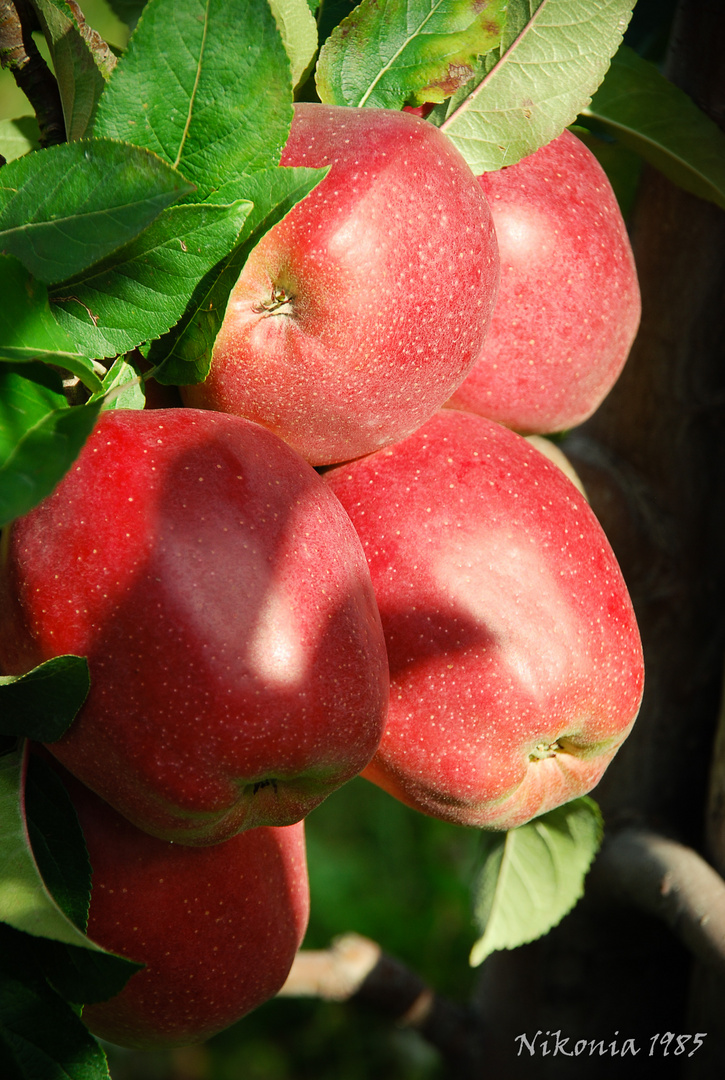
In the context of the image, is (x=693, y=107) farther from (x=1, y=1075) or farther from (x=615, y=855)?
(x=1, y=1075)

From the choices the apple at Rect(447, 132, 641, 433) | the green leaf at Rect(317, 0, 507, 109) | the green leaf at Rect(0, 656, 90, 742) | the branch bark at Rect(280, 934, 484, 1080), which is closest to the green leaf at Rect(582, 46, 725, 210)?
the apple at Rect(447, 132, 641, 433)

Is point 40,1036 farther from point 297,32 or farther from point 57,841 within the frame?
point 297,32

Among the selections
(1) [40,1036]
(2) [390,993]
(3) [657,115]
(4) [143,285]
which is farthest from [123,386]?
(2) [390,993]

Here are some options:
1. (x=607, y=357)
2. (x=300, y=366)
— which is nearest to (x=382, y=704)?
(x=300, y=366)

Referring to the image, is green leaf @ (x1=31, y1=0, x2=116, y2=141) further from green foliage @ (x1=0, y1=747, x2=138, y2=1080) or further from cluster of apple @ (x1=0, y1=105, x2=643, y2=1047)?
green foliage @ (x1=0, y1=747, x2=138, y2=1080)

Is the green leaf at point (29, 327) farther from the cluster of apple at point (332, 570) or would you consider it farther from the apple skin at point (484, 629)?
the apple skin at point (484, 629)

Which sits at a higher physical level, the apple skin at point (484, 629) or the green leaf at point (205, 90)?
the green leaf at point (205, 90)

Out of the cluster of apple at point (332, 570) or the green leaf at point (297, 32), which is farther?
the green leaf at point (297, 32)

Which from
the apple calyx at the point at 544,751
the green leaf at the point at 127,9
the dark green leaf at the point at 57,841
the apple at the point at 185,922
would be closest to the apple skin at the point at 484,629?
the apple calyx at the point at 544,751
